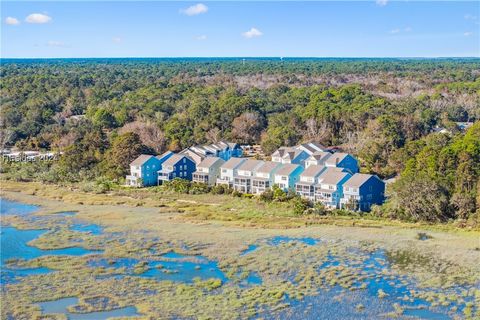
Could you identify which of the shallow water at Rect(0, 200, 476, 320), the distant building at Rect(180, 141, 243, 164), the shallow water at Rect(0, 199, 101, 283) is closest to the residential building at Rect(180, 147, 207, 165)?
the distant building at Rect(180, 141, 243, 164)

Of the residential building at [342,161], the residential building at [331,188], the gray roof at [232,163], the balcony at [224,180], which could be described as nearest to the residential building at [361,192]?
the residential building at [331,188]

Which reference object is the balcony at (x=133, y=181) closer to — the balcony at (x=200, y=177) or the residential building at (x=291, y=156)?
the balcony at (x=200, y=177)

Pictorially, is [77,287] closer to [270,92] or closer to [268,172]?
[268,172]

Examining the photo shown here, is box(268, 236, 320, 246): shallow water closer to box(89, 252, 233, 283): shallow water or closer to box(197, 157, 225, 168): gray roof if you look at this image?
box(89, 252, 233, 283): shallow water

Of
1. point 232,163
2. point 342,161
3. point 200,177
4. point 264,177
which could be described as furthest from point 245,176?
point 342,161

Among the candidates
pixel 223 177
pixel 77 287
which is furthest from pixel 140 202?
pixel 77 287
